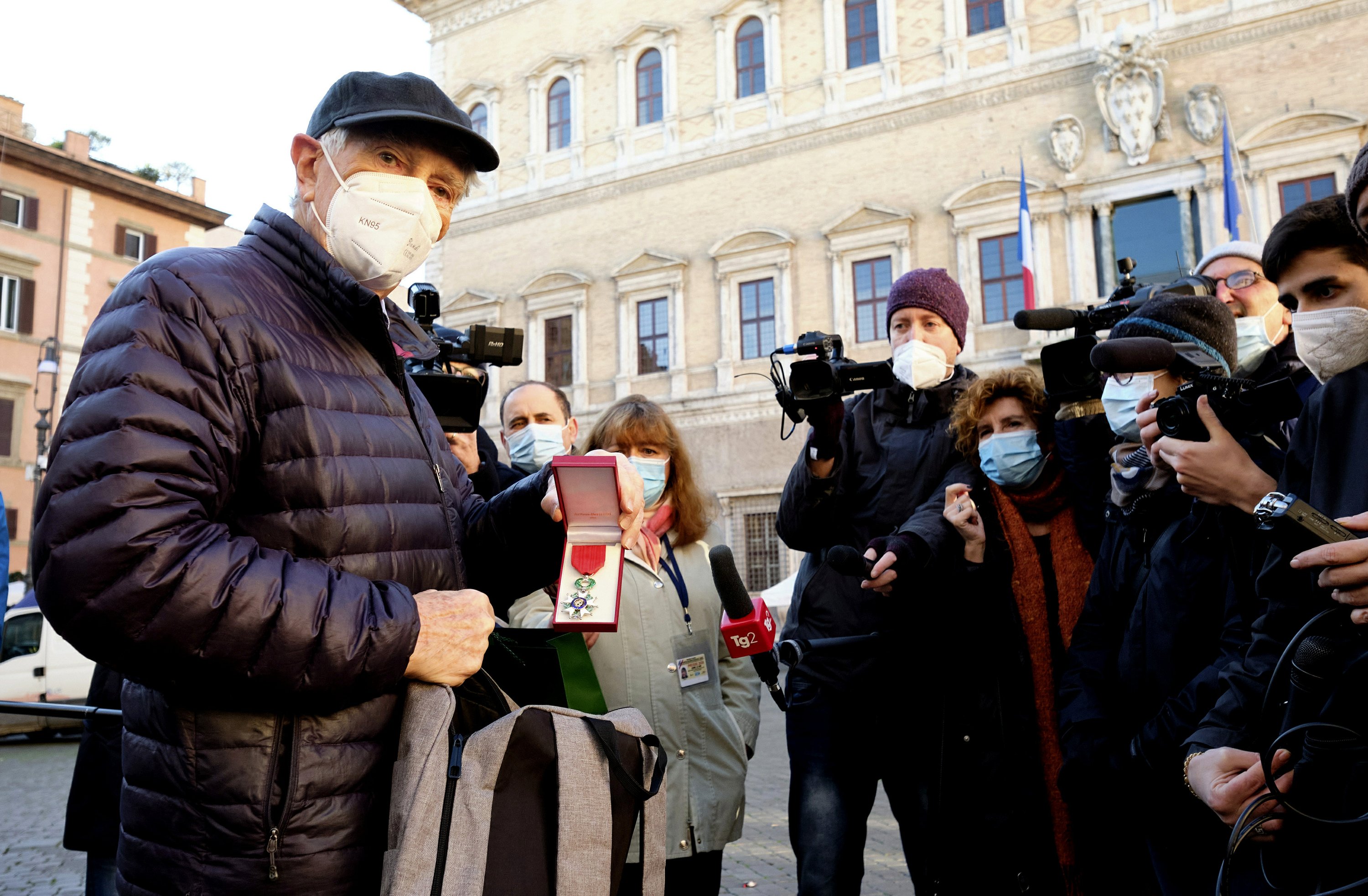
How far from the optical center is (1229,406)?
2.48m

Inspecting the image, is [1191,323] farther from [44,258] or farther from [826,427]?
[44,258]

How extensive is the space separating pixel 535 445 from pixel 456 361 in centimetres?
78

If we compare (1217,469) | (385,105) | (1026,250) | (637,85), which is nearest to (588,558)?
(385,105)

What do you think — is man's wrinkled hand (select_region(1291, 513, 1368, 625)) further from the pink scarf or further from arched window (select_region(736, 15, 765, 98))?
arched window (select_region(736, 15, 765, 98))

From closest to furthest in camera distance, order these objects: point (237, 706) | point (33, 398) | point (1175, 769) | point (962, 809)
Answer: point (237, 706) < point (1175, 769) < point (962, 809) < point (33, 398)

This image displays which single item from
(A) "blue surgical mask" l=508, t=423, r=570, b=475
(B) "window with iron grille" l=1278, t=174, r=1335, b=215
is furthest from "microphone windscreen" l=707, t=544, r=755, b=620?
(B) "window with iron grille" l=1278, t=174, r=1335, b=215

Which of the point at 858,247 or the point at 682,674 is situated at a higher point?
the point at 858,247

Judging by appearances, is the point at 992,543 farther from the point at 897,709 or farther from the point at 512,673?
the point at 512,673

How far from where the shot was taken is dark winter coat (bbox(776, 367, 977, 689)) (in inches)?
136

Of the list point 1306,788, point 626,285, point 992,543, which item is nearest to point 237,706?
point 1306,788

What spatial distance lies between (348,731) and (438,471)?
0.52 metres

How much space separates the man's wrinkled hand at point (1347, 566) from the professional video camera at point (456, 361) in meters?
2.48

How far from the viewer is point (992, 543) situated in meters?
3.48

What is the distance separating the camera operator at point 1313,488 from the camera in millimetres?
1843
